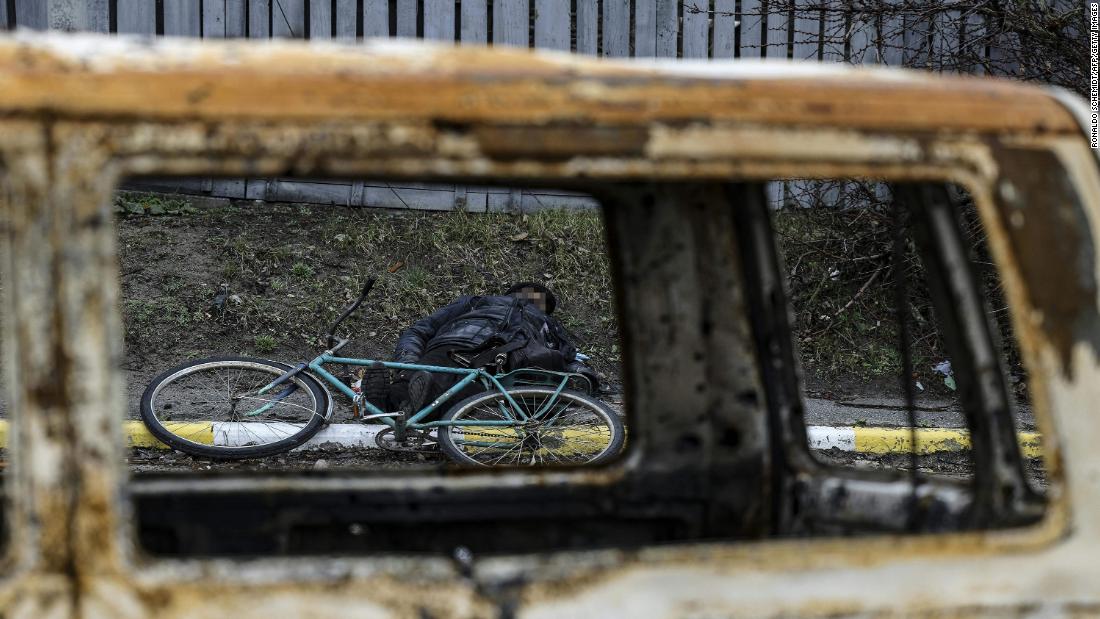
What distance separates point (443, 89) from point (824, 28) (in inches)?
340

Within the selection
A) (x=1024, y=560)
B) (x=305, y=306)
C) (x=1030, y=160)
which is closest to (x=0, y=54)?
(x=1030, y=160)

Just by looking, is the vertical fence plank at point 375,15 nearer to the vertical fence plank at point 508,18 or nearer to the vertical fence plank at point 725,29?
the vertical fence plank at point 508,18

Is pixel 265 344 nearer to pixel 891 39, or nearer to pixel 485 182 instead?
pixel 891 39

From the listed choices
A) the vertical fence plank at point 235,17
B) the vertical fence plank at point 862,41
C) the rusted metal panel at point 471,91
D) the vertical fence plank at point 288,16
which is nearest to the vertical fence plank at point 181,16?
the vertical fence plank at point 235,17

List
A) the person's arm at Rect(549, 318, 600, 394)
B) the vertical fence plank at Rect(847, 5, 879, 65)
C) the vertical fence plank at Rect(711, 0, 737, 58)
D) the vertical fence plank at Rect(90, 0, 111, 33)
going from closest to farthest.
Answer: the person's arm at Rect(549, 318, 600, 394), the vertical fence plank at Rect(847, 5, 879, 65), the vertical fence plank at Rect(90, 0, 111, 33), the vertical fence plank at Rect(711, 0, 737, 58)

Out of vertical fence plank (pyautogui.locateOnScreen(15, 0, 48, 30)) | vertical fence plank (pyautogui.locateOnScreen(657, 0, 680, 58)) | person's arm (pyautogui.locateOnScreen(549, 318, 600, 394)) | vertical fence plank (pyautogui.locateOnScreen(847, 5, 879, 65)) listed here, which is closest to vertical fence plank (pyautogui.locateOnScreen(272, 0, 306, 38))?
vertical fence plank (pyautogui.locateOnScreen(15, 0, 48, 30))

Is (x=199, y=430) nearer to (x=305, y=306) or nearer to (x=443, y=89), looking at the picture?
(x=305, y=306)

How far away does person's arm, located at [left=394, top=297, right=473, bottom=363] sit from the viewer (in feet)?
22.0

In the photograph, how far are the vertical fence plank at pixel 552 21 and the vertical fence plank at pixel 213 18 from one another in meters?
2.63

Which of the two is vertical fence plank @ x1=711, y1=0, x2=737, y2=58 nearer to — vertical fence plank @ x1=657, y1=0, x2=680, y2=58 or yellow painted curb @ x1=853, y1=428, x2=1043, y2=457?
vertical fence plank @ x1=657, y1=0, x2=680, y2=58

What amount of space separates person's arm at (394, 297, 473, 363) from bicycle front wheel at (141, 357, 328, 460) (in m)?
0.58

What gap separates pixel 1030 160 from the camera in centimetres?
140

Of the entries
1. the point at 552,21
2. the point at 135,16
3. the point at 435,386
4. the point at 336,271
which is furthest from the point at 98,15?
the point at 435,386

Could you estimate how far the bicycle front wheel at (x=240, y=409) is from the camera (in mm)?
6172
